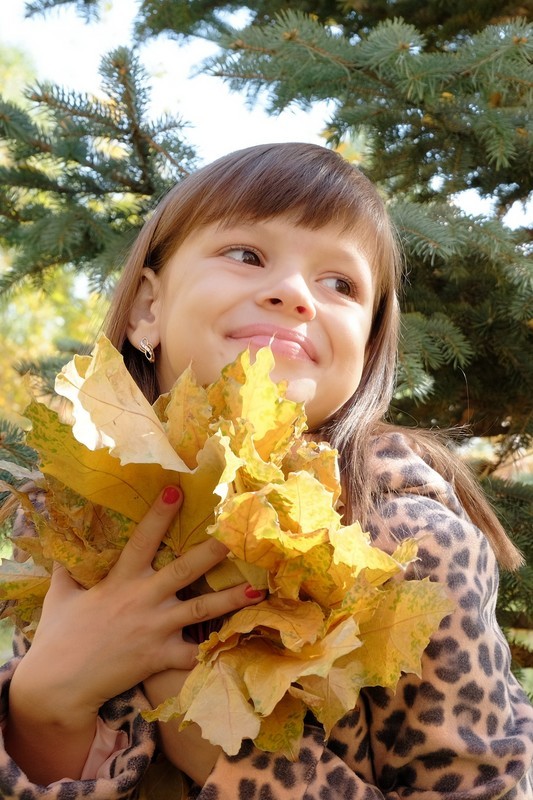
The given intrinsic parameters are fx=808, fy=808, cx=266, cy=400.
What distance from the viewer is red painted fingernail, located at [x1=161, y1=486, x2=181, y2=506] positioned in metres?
0.95

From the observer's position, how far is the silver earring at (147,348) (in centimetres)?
136

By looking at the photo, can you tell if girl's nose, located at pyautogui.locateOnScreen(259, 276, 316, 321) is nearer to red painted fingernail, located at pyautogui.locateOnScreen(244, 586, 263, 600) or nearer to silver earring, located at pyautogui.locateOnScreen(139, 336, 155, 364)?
silver earring, located at pyautogui.locateOnScreen(139, 336, 155, 364)

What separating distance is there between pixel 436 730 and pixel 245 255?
2.39 feet

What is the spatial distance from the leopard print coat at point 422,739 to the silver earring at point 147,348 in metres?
0.49

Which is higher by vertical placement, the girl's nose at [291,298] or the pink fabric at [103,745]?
the girl's nose at [291,298]

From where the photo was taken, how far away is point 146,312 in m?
1.46

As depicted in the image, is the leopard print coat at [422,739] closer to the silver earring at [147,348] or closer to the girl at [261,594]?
the girl at [261,594]

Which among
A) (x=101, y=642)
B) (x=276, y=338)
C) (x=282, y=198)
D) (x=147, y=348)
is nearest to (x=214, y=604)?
(x=101, y=642)

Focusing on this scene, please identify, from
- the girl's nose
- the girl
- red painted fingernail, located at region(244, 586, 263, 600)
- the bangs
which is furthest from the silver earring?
red painted fingernail, located at region(244, 586, 263, 600)

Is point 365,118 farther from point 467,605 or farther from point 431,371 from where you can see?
point 467,605

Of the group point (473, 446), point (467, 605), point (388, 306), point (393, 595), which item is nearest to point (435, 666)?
point (467, 605)

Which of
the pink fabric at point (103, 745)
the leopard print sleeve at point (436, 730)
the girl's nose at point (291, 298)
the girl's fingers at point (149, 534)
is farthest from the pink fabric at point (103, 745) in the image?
the girl's nose at point (291, 298)

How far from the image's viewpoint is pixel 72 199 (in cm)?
201

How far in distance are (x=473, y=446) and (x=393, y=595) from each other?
133 cm
